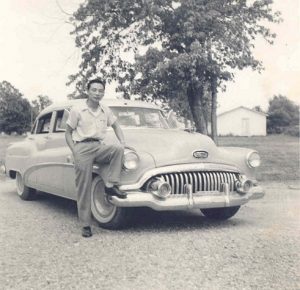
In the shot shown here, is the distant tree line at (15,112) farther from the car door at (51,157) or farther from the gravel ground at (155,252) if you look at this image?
the gravel ground at (155,252)

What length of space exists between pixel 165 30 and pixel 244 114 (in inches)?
2307

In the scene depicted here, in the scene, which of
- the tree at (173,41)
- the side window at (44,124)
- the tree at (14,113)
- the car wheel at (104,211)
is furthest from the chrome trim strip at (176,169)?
the tree at (14,113)

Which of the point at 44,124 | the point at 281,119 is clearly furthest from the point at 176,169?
the point at 281,119

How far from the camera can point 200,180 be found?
19.3 feet

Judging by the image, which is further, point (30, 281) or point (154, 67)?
point (154, 67)

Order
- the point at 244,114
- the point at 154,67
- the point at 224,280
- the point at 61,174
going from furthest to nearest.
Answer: the point at 244,114, the point at 154,67, the point at 61,174, the point at 224,280

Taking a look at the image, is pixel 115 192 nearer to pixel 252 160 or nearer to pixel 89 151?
pixel 89 151

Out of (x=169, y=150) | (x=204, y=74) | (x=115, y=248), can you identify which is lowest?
(x=115, y=248)

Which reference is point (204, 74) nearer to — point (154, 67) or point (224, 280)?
point (154, 67)

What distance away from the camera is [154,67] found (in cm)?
1817

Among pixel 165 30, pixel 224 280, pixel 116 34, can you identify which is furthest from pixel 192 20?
pixel 224 280

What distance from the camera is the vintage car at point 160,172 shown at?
18.5 feet

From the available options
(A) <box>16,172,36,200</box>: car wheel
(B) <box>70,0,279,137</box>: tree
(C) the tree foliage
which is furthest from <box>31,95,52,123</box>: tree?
(A) <box>16,172,36,200</box>: car wheel

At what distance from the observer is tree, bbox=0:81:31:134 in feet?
225
